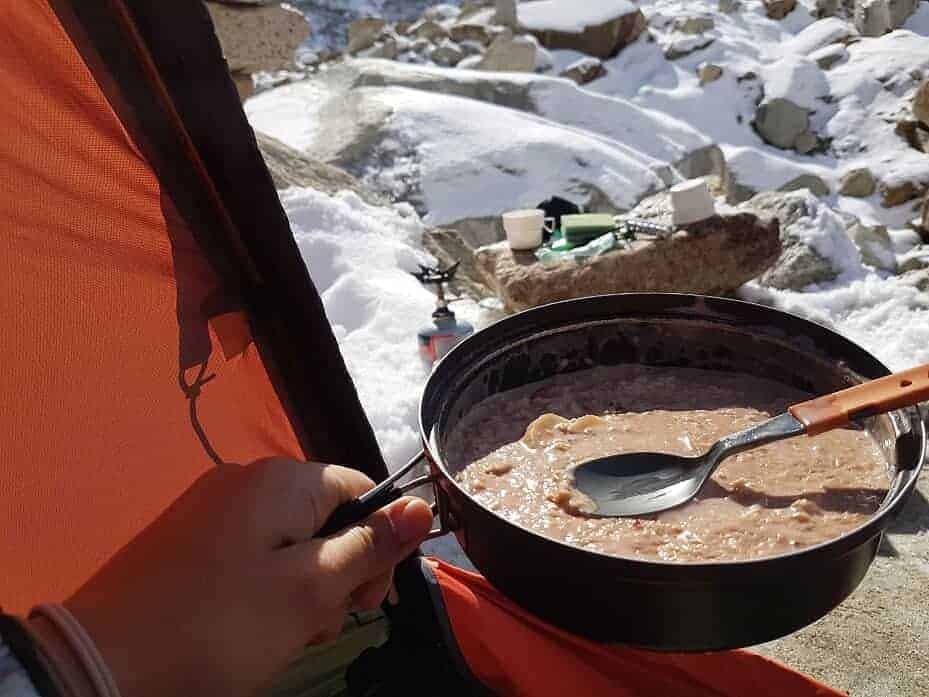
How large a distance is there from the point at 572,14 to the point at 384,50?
13.4 feet

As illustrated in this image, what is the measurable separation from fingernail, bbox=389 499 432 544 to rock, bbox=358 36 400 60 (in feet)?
56.4

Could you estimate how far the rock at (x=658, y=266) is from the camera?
4.54 meters

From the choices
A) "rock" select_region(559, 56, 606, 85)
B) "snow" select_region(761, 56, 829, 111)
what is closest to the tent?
"snow" select_region(761, 56, 829, 111)

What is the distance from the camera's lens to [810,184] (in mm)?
10766

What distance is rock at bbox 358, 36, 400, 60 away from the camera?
56.4 ft

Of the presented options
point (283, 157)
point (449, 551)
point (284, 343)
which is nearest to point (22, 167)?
point (284, 343)

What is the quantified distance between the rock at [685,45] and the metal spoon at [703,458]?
54.3 feet

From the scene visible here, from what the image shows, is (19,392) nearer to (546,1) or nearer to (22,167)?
(22,167)

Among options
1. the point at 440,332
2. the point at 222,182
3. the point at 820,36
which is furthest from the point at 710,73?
the point at 222,182

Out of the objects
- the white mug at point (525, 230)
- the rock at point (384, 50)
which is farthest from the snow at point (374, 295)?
the rock at point (384, 50)

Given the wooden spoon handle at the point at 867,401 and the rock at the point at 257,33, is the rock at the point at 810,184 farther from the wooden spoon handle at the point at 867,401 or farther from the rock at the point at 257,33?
the wooden spoon handle at the point at 867,401

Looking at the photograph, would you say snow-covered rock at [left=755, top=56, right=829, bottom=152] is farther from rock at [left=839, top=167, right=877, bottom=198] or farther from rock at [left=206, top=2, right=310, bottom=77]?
rock at [left=206, top=2, right=310, bottom=77]

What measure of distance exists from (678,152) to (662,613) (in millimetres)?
10308

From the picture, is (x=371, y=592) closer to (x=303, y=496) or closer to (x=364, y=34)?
(x=303, y=496)
